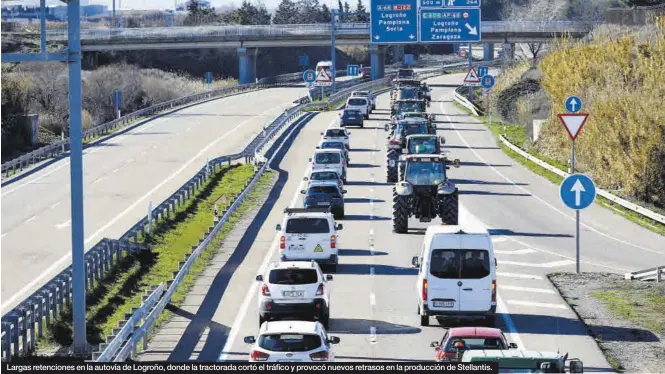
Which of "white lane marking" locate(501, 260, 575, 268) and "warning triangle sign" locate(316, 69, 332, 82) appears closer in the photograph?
"white lane marking" locate(501, 260, 575, 268)

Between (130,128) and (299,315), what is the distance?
61.1m

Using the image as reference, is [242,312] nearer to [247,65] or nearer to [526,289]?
[526,289]

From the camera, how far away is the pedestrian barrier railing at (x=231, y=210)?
24.8 meters

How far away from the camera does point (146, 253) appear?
129ft

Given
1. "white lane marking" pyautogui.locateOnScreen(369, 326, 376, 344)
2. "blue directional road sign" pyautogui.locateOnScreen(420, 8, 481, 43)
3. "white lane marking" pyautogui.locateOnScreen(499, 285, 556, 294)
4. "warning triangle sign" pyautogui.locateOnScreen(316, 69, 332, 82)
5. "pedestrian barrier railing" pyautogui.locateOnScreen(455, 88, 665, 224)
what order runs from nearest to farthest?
"white lane marking" pyautogui.locateOnScreen(369, 326, 376, 344), "white lane marking" pyautogui.locateOnScreen(499, 285, 556, 294), "pedestrian barrier railing" pyautogui.locateOnScreen(455, 88, 665, 224), "blue directional road sign" pyautogui.locateOnScreen(420, 8, 481, 43), "warning triangle sign" pyautogui.locateOnScreen(316, 69, 332, 82)

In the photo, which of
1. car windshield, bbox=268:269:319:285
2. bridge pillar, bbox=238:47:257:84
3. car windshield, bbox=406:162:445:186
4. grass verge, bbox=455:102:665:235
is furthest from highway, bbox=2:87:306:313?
bridge pillar, bbox=238:47:257:84

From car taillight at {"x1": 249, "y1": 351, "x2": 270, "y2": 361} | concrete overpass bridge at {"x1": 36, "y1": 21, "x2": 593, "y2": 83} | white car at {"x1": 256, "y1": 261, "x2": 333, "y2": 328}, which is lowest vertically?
white car at {"x1": 256, "y1": 261, "x2": 333, "y2": 328}

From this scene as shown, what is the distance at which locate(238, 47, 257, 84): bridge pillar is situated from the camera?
136 m

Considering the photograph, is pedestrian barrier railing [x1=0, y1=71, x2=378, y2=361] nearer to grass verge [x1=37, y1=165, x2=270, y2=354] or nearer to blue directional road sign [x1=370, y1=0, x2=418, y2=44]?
grass verge [x1=37, y1=165, x2=270, y2=354]

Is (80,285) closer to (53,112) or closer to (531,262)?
(531,262)

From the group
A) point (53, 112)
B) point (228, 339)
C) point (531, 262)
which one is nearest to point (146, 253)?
point (531, 262)

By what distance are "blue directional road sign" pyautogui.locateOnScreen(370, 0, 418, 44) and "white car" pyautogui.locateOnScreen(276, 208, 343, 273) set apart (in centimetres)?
4246

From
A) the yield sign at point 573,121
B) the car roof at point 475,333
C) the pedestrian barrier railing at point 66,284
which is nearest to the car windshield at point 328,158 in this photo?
the pedestrian barrier railing at point 66,284

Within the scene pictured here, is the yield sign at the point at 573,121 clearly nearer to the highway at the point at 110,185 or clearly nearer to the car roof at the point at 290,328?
the car roof at the point at 290,328
